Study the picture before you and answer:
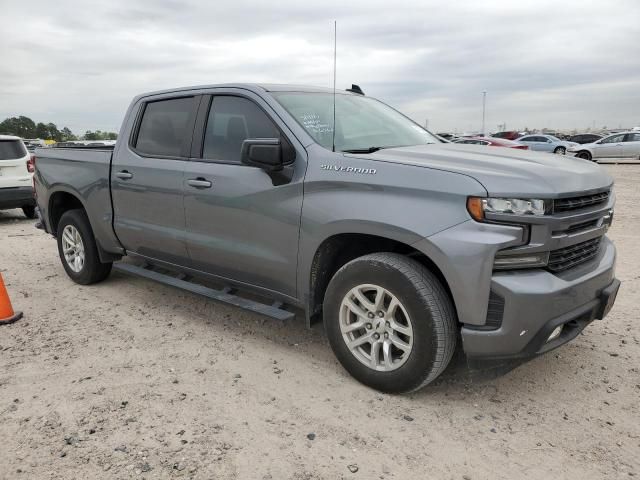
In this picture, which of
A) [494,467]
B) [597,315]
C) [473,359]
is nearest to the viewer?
[494,467]

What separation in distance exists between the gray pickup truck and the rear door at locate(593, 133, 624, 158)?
23.8m

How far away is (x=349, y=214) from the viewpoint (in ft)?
10.3

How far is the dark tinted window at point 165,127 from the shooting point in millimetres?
4319

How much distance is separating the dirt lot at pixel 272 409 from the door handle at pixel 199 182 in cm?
116

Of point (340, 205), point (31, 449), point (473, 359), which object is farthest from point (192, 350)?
point (473, 359)

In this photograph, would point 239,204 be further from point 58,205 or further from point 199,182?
point 58,205

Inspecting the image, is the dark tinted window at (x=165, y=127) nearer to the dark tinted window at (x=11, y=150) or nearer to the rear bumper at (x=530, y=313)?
the rear bumper at (x=530, y=313)

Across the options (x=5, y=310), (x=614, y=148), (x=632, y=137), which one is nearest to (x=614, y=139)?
(x=614, y=148)

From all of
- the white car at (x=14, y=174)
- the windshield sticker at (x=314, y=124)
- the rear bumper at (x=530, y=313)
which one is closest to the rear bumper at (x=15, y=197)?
the white car at (x=14, y=174)

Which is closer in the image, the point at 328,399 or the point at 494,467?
the point at 494,467

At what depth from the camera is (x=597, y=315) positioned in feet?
10.4

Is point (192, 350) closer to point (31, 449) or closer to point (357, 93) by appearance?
point (31, 449)

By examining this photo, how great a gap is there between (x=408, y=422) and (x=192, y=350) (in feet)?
5.61

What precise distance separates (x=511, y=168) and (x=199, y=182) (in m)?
2.20
